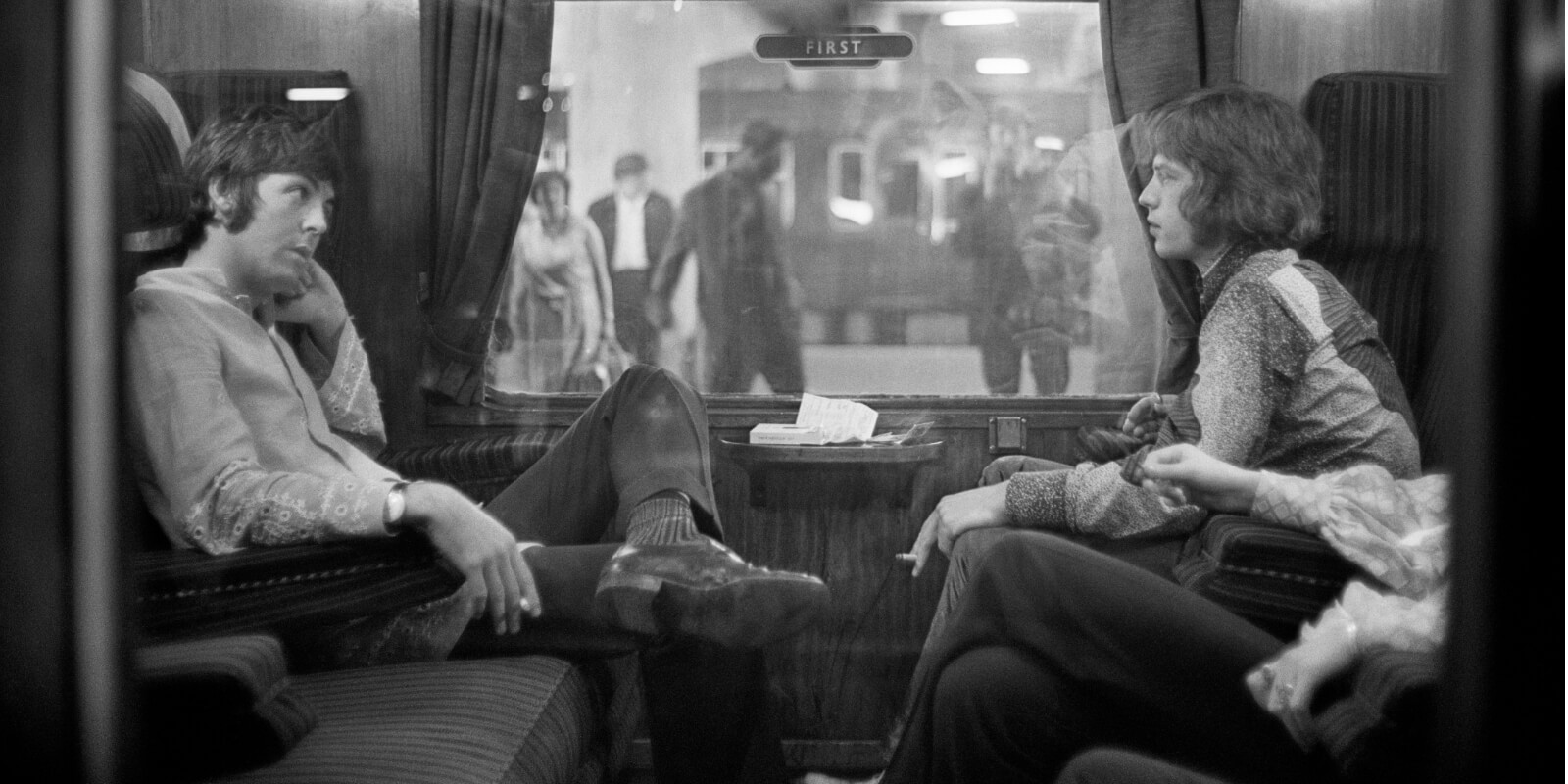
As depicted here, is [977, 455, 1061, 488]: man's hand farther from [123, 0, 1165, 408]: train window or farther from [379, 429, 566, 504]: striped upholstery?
[379, 429, 566, 504]: striped upholstery

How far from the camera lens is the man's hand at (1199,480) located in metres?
1.01

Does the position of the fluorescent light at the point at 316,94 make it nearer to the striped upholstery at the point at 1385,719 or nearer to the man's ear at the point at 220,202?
the man's ear at the point at 220,202

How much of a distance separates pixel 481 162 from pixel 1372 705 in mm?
920

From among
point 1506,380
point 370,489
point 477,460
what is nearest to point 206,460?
point 370,489

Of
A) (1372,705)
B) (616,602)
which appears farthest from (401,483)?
(1372,705)

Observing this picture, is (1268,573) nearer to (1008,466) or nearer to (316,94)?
(1008,466)

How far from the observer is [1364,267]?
1.04 metres

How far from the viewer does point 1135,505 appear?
1033 mm

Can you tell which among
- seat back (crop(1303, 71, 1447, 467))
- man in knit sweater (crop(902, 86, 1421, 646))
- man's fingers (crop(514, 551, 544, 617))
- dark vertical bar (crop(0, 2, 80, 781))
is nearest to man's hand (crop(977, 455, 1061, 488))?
man in knit sweater (crop(902, 86, 1421, 646))

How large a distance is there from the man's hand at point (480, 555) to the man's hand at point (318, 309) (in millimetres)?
180

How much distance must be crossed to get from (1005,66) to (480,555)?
72 cm

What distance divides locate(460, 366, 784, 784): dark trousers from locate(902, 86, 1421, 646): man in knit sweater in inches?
7.7

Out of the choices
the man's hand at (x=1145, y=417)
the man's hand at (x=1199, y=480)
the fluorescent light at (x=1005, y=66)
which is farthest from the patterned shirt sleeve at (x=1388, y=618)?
the fluorescent light at (x=1005, y=66)

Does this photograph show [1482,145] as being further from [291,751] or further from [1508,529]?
A: [291,751]
